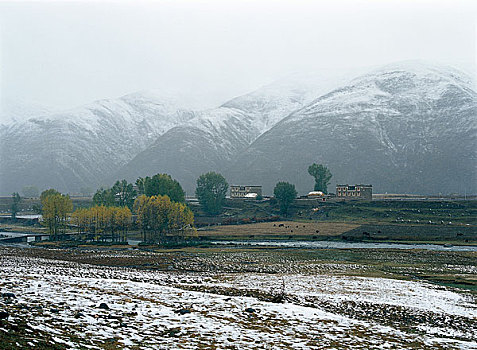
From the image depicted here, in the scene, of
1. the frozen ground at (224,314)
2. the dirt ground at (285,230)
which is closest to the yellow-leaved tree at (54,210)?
the dirt ground at (285,230)

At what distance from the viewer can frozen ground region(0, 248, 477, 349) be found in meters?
25.2

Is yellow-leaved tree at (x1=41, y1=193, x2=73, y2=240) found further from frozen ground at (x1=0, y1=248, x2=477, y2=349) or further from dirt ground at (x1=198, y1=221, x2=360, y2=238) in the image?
frozen ground at (x1=0, y1=248, x2=477, y2=349)

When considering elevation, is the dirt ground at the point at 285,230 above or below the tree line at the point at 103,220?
below

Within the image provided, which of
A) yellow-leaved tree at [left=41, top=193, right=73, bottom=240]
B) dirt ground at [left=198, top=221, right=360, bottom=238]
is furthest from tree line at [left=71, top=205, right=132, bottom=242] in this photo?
dirt ground at [left=198, top=221, right=360, bottom=238]

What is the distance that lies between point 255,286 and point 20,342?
26.7 metres

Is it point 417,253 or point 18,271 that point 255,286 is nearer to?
point 18,271

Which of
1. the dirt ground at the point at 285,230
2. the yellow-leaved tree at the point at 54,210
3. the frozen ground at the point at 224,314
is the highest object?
the yellow-leaved tree at the point at 54,210

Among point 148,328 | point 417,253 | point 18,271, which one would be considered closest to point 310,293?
point 148,328

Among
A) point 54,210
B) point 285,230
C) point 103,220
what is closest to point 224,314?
point 54,210

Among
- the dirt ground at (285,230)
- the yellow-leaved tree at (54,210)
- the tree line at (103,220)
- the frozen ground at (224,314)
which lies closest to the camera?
the frozen ground at (224,314)

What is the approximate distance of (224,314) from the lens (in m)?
31.2

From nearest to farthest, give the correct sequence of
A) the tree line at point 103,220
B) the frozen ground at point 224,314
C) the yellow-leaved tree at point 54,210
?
1. the frozen ground at point 224,314
2. the yellow-leaved tree at point 54,210
3. the tree line at point 103,220

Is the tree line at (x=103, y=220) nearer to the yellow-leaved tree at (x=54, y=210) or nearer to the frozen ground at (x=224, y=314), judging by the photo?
A: the yellow-leaved tree at (x=54, y=210)

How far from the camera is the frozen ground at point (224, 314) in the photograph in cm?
2517
